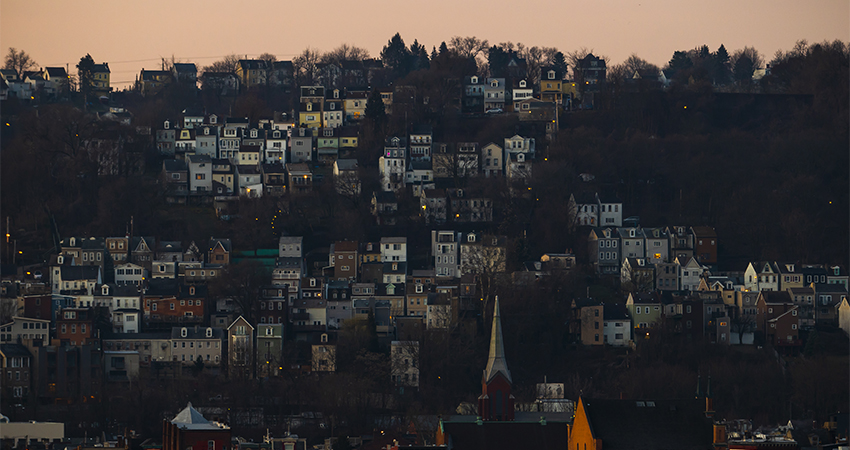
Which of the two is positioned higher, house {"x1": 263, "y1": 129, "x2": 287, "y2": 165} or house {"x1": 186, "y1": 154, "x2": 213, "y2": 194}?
house {"x1": 263, "y1": 129, "x2": 287, "y2": 165}

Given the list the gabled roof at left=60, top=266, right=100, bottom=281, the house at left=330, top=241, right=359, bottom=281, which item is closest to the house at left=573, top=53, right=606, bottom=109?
the house at left=330, top=241, right=359, bottom=281

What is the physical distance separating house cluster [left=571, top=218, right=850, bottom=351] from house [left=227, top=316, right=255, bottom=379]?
1751cm

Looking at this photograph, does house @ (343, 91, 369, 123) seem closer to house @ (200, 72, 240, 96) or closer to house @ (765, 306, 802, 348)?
house @ (200, 72, 240, 96)

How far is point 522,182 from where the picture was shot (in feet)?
402

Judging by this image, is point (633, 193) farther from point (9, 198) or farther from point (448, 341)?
point (9, 198)

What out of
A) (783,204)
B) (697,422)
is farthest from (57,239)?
(697,422)

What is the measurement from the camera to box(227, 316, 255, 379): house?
95562mm

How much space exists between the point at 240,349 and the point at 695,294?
84.3 feet

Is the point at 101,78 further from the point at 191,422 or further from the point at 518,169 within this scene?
the point at 191,422

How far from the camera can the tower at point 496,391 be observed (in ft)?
243

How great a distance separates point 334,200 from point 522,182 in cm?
1211

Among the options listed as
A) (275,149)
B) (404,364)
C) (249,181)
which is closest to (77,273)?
(249,181)

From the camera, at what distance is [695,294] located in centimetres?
10625

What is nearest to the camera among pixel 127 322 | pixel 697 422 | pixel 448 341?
pixel 697 422
